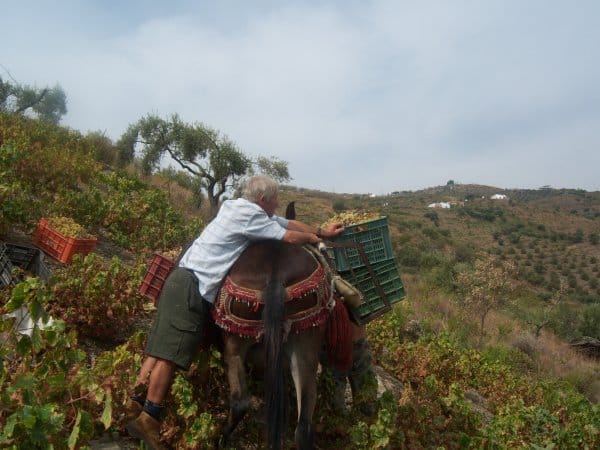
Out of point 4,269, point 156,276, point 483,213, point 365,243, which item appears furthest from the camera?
point 483,213

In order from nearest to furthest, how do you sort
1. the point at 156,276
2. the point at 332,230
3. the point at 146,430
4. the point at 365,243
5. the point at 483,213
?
the point at 146,430 → the point at 332,230 → the point at 365,243 → the point at 156,276 → the point at 483,213

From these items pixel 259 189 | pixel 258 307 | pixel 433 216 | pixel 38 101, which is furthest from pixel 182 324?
pixel 433 216

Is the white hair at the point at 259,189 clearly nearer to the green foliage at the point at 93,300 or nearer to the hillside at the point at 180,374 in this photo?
the hillside at the point at 180,374

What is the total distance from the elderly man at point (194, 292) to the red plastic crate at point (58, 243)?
11.6 feet

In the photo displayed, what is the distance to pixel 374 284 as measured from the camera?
12.6ft

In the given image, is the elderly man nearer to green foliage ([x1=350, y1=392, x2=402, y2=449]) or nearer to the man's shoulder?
the man's shoulder

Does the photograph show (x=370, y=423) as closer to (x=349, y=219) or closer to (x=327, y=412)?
(x=327, y=412)

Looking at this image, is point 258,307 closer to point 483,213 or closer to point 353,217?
point 353,217

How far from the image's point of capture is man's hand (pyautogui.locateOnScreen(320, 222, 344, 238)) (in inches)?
142

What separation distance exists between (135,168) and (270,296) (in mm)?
17318

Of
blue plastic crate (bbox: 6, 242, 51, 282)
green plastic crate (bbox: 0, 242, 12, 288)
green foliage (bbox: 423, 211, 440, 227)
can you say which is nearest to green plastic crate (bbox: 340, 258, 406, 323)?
green plastic crate (bbox: 0, 242, 12, 288)

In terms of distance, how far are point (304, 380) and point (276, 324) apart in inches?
17.6

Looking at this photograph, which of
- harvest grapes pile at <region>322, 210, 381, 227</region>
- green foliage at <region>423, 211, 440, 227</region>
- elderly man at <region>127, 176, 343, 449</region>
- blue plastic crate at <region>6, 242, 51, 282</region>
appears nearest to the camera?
elderly man at <region>127, 176, 343, 449</region>

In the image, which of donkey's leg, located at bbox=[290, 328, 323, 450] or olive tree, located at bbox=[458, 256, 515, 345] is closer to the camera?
donkey's leg, located at bbox=[290, 328, 323, 450]
